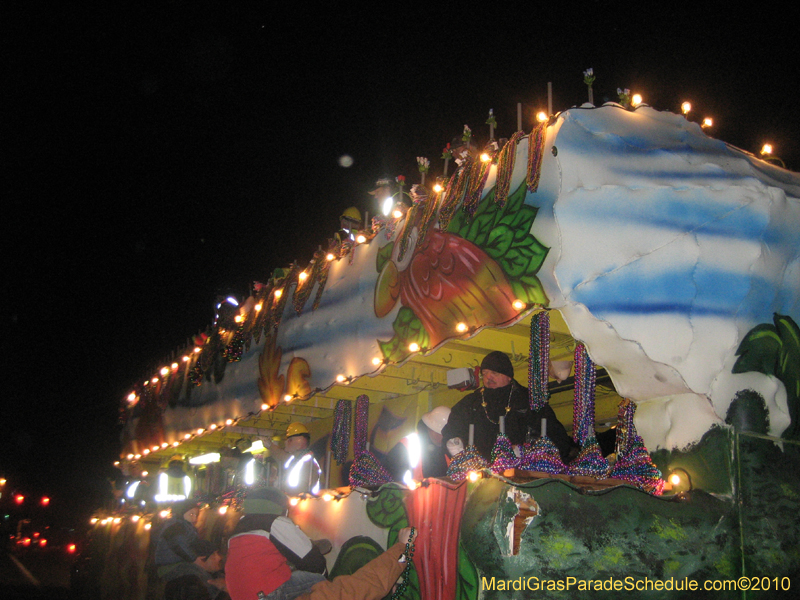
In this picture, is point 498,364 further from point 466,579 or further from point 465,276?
point 466,579

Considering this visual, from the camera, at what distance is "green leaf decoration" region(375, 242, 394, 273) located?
6344 mm

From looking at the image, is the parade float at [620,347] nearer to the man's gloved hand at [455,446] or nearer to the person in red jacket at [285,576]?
the person in red jacket at [285,576]

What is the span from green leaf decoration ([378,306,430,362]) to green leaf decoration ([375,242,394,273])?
28.1 inches

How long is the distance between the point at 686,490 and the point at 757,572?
1.97 ft

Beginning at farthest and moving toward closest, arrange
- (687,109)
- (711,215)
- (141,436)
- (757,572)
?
1. (141,436)
2. (687,109)
3. (711,215)
4. (757,572)

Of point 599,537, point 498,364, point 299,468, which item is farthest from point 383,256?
point 599,537

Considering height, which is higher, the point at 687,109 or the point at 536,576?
the point at 687,109

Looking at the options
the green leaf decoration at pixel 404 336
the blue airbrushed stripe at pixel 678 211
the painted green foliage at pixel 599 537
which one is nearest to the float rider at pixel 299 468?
the green leaf decoration at pixel 404 336

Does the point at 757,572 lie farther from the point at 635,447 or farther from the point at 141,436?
the point at 141,436

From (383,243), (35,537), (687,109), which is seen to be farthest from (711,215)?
(35,537)

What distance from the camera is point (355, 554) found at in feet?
16.5

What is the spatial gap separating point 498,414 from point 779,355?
2449 millimetres

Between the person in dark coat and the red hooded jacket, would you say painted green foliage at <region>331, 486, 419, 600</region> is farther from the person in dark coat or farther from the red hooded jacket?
the person in dark coat

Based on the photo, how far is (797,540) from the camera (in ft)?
12.7
